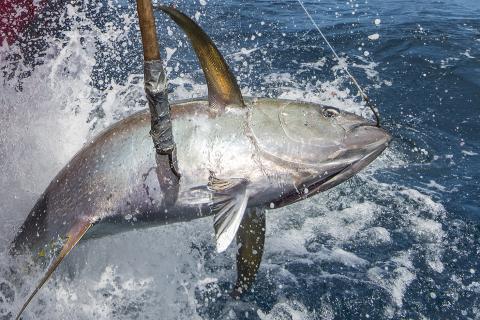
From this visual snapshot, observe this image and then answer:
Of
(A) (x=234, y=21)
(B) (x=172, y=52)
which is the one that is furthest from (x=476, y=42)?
(B) (x=172, y=52)

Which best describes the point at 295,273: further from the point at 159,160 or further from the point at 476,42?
the point at 476,42

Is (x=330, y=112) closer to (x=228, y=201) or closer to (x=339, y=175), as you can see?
A: (x=339, y=175)

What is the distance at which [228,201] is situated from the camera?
7.11 ft

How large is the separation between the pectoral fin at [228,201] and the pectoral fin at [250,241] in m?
0.32

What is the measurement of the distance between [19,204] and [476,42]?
26.2 ft

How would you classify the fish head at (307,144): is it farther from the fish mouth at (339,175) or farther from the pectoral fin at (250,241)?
the pectoral fin at (250,241)

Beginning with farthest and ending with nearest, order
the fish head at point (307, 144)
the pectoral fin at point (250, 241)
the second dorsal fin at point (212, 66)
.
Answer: the pectoral fin at point (250, 241)
the fish head at point (307, 144)
the second dorsal fin at point (212, 66)

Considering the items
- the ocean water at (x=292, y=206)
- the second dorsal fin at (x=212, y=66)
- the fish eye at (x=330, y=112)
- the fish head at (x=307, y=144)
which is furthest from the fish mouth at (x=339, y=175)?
Result: the ocean water at (x=292, y=206)

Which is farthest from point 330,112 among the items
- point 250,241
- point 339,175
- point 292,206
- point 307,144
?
point 292,206

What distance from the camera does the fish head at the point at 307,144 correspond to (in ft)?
7.27

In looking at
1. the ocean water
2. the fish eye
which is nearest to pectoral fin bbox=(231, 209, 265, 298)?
the ocean water

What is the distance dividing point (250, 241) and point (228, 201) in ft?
1.64

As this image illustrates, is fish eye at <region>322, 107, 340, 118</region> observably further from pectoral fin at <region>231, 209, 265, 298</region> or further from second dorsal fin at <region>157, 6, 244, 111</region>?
pectoral fin at <region>231, 209, 265, 298</region>

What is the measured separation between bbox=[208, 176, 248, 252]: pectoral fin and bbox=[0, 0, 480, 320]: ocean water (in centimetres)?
114
